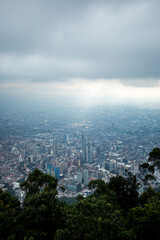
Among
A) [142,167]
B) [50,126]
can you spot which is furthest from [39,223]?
[50,126]

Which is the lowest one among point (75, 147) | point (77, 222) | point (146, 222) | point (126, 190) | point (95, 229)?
point (75, 147)

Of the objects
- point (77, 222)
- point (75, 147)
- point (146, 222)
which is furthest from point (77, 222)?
point (75, 147)

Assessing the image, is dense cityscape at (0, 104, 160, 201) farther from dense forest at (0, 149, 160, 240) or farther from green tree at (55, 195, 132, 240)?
green tree at (55, 195, 132, 240)

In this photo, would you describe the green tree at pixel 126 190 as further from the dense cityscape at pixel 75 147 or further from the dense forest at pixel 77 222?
the dense forest at pixel 77 222

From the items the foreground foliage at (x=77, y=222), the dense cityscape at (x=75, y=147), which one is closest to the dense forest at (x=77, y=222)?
the foreground foliage at (x=77, y=222)

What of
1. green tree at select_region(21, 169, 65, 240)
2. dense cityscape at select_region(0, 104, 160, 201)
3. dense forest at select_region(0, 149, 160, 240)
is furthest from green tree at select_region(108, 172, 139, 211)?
green tree at select_region(21, 169, 65, 240)

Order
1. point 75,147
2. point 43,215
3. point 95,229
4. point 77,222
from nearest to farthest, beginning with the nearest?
point 95,229 < point 77,222 < point 43,215 < point 75,147

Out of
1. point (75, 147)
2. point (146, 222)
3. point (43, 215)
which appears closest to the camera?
point (146, 222)

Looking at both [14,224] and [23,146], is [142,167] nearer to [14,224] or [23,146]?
[14,224]

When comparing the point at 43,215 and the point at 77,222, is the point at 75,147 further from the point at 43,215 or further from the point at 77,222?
the point at 77,222

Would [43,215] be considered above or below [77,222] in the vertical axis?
below
